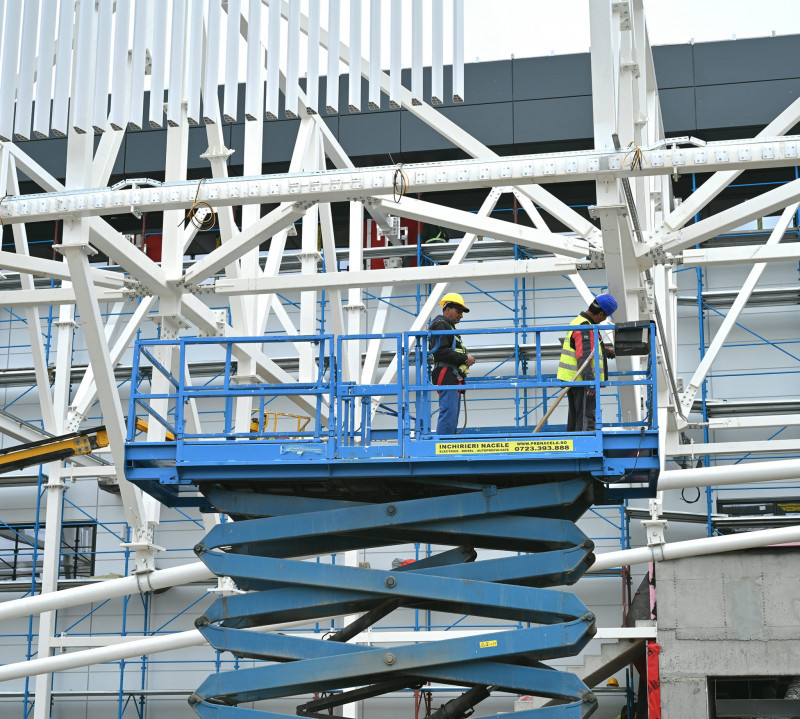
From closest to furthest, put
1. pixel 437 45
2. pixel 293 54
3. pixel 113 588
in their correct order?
pixel 437 45 < pixel 293 54 < pixel 113 588

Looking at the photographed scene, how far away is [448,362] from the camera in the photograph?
49.8 ft

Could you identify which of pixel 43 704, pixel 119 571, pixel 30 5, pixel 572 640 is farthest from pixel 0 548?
pixel 572 640

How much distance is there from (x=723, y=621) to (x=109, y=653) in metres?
10.8

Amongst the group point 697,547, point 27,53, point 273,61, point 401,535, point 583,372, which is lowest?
point 697,547

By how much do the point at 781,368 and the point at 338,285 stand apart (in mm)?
12222

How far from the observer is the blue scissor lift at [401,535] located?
44.3 ft

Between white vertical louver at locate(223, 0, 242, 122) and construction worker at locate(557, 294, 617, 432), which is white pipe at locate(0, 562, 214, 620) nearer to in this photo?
construction worker at locate(557, 294, 617, 432)

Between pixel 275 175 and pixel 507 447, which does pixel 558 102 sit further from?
pixel 507 447

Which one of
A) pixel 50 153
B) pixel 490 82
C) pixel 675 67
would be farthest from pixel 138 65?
pixel 675 67

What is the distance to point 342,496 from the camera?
14.9 metres

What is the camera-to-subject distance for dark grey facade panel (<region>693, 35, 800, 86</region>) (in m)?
27.8

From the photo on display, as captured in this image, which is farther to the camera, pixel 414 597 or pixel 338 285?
pixel 338 285

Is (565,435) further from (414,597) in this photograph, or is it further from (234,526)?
(234,526)

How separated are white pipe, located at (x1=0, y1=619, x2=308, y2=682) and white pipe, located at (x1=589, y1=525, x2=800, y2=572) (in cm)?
528
